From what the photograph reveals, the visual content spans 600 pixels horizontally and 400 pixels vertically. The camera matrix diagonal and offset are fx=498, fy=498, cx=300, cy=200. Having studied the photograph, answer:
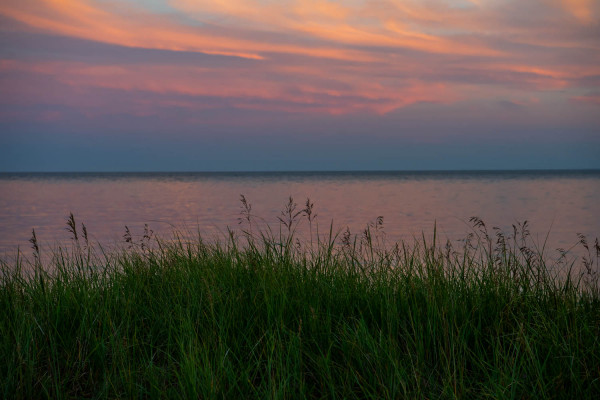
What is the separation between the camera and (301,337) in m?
3.97

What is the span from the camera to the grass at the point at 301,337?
3424 millimetres

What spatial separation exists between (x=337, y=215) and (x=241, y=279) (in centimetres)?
2219

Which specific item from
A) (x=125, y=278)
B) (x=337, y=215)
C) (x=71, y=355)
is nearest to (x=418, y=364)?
(x=71, y=355)

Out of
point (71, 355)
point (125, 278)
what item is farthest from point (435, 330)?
point (125, 278)

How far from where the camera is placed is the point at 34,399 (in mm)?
3555

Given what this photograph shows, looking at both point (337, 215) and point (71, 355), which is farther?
point (337, 215)

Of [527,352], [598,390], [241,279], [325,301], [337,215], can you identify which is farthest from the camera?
[337,215]

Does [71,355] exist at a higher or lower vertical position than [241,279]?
lower

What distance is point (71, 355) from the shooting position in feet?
12.9

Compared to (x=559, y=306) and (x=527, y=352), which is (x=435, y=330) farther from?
(x=559, y=306)

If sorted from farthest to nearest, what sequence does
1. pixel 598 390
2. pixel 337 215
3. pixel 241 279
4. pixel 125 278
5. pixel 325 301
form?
1. pixel 337 215
2. pixel 125 278
3. pixel 241 279
4. pixel 325 301
5. pixel 598 390

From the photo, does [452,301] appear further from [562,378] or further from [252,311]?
[252,311]

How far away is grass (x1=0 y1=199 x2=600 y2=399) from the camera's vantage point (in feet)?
11.2

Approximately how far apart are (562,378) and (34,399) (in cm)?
372
